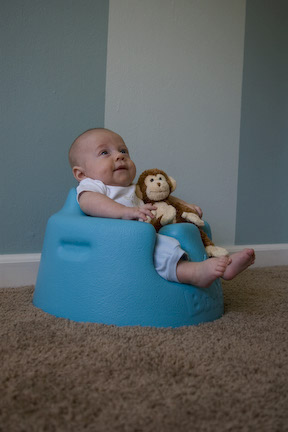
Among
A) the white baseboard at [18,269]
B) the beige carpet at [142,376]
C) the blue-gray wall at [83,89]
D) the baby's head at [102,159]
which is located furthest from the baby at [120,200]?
the white baseboard at [18,269]

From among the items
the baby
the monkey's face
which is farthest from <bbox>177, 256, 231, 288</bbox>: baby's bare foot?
the monkey's face

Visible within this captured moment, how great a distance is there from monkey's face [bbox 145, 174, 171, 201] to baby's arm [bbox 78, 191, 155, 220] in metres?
0.14

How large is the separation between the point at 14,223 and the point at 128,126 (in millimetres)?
573

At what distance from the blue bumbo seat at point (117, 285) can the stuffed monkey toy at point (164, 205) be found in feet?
0.48

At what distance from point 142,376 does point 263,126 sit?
152cm

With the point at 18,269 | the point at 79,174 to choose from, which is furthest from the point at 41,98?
the point at 18,269

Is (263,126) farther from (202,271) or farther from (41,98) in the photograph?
(202,271)

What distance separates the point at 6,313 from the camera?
1062mm

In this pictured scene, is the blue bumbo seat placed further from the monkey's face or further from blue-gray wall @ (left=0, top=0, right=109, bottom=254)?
blue-gray wall @ (left=0, top=0, right=109, bottom=254)

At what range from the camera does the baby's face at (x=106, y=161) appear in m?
1.18

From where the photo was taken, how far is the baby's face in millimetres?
1177

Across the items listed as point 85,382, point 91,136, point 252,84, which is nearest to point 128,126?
point 91,136

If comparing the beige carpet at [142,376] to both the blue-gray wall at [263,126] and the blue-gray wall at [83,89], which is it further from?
the blue-gray wall at [263,126]

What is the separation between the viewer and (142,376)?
69cm
